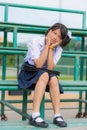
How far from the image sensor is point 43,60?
3.54m

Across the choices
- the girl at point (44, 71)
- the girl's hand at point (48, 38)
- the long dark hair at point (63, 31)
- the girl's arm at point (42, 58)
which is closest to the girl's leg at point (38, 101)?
the girl at point (44, 71)

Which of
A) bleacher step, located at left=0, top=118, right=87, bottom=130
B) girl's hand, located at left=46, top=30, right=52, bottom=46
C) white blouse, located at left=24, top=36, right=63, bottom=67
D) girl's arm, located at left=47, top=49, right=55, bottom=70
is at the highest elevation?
girl's hand, located at left=46, top=30, right=52, bottom=46

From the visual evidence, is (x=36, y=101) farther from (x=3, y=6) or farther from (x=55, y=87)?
(x=3, y=6)

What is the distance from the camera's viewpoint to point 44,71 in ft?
11.6

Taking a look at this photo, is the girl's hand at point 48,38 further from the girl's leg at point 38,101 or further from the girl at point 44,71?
the girl's leg at point 38,101

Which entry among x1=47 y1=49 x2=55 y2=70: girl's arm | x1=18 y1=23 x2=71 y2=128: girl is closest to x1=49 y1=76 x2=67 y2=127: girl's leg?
x1=18 y1=23 x2=71 y2=128: girl

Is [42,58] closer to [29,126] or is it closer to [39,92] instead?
[39,92]

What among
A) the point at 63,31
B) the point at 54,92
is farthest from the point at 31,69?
the point at 63,31

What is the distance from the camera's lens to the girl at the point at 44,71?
3445mm

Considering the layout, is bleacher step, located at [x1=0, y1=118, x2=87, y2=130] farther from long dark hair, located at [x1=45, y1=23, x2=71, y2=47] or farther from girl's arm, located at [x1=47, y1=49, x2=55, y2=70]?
long dark hair, located at [x1=45, y1=23, x2=71, y2=47]

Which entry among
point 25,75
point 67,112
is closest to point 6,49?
point 25,75

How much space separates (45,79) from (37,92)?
14cm

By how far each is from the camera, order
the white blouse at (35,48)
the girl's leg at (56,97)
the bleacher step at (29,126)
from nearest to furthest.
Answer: the bleacher step at (29,126) < the girl's leg at (56,97) < the white blouse at (35,48)

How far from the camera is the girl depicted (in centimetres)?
345
